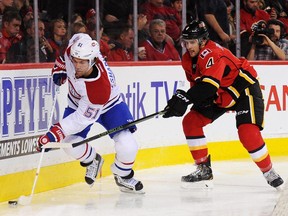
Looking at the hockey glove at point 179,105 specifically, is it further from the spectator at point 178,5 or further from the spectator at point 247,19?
the spectator at point 247,19

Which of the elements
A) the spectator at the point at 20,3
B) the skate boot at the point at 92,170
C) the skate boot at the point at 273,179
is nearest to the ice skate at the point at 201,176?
the skate boot at the point at 273,179

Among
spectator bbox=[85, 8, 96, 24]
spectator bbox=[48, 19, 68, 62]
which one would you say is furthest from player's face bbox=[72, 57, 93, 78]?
spectator bbox=[85, 8, 96, 24]

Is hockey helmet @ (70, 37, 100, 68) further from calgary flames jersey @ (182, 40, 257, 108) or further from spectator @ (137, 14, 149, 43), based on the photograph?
spectator @ (137, 14, 149, 43)

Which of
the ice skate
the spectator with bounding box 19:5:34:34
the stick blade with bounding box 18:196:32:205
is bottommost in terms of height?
the ice skate

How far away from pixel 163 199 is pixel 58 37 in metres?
1.82

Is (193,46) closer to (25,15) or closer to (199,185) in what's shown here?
(199,185)

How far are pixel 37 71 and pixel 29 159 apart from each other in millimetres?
617

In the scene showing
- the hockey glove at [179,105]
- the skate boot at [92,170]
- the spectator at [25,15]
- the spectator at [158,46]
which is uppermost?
the spectator at [25,15]

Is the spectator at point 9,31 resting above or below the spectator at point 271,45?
above

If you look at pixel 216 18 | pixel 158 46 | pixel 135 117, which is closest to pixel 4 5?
pixel 135 117

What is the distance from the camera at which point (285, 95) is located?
9.76m

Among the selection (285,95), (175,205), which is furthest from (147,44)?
(175,205)

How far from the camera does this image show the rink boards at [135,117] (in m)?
6.86

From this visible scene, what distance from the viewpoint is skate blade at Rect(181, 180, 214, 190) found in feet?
24.6
